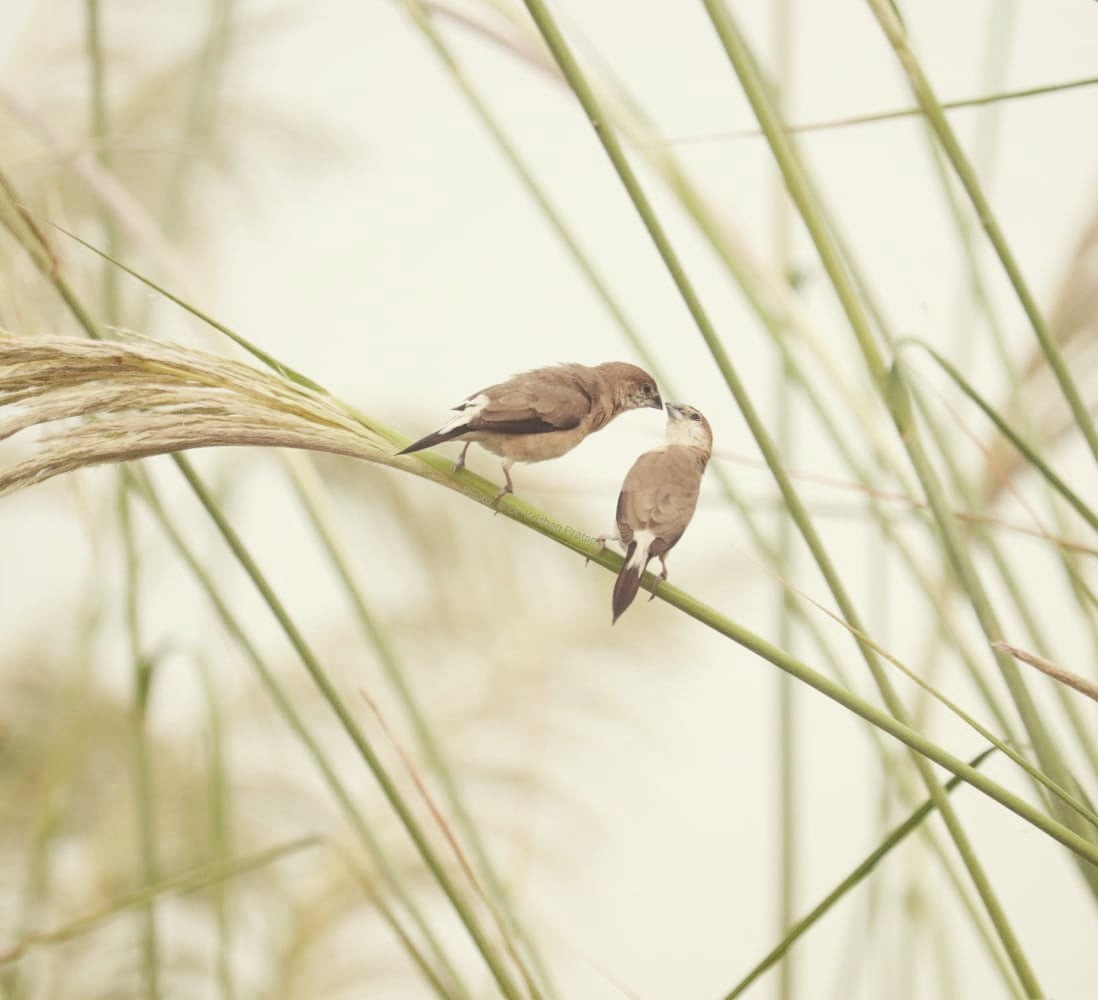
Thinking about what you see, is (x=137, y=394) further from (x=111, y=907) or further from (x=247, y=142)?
(x=247, y=142)

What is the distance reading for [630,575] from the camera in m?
0.48

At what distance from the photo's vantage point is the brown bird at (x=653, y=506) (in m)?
0.49

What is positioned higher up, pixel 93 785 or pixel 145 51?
pixel 145 51

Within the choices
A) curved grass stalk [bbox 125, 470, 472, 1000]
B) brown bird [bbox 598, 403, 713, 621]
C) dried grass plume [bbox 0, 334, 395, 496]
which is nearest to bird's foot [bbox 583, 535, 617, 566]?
brown bird [bbox 598, 403, 713, 621]

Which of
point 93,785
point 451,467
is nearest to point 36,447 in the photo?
point 451,467

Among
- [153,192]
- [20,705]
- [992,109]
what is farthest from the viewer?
[153,192]

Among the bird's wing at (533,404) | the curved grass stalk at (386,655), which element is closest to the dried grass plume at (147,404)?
the bird's wing at (533,404)

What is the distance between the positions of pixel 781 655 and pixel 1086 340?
60cm

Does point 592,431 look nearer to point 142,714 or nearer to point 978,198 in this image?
point 978,198

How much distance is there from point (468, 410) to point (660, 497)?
0.10m

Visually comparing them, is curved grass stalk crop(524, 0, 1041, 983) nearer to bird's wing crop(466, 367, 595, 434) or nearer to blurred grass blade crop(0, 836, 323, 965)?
bird's wing crop(466, 367, 595, 434)

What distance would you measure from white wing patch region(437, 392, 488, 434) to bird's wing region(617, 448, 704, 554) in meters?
0.08

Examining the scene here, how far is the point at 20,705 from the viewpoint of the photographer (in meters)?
2.56

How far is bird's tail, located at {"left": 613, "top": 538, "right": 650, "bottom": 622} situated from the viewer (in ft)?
1.52
